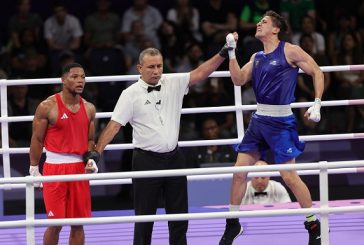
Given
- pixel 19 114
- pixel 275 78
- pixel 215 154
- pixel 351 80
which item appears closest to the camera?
pixel 275 78

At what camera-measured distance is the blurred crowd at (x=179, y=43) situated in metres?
11.4

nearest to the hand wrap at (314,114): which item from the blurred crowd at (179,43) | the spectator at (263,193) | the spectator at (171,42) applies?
the spectator at (263,193)

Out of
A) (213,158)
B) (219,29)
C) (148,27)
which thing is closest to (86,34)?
(148,27)

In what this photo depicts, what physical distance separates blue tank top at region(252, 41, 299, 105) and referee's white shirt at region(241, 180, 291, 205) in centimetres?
183

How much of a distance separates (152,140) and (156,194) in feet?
1.14

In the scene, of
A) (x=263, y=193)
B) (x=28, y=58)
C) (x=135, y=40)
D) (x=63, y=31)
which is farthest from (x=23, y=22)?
(x=263, y=193)

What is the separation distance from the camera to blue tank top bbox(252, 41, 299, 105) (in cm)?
693

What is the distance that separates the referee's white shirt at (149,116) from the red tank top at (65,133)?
0.92ft

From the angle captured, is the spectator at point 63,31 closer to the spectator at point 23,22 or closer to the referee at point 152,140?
the spectator at point 23,22

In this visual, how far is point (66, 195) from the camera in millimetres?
6648

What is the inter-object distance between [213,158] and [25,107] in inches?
89.1

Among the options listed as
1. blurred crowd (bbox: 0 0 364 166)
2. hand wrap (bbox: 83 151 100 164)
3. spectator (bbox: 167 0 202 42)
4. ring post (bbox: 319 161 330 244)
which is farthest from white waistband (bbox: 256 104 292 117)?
spectator (bbox: 167 0 202 42)

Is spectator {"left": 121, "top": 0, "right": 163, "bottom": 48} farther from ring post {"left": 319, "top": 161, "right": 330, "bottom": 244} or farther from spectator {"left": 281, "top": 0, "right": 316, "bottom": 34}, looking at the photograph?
ring post {"left": 319, "top": 161, "right": 330, "bottom": 244}

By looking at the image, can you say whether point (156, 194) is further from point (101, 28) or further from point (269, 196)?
point (101, 28)
